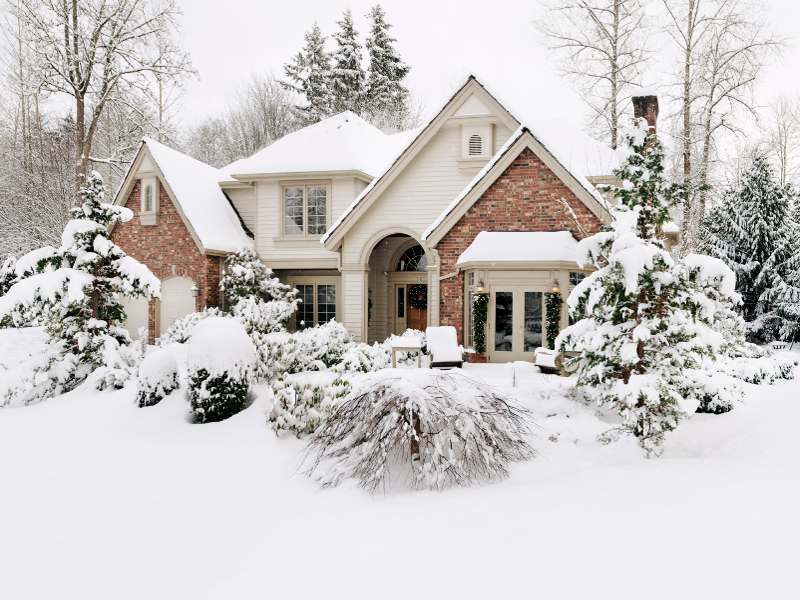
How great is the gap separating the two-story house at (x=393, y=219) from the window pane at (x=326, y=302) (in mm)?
33

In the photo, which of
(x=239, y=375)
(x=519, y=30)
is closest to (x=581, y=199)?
(x=239, y=375)

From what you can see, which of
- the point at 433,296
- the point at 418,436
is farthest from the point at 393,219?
the point at 418,436

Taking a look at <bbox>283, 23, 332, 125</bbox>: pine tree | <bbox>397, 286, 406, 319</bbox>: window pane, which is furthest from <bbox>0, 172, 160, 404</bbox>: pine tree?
<bbox>283, 23, 332, 125</bbox>: pine tree

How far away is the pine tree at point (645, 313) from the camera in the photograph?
18.6 ft

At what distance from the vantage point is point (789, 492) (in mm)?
4453

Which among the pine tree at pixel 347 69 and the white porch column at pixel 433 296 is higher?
the pine tree at pixel 347 69

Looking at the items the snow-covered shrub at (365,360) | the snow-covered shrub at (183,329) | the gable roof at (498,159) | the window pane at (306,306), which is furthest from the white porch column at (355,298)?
the snow-covered shrub at (365,360)

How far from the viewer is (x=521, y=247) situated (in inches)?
470

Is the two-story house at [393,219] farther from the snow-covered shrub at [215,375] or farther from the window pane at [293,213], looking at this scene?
the snow-covered shrub at [215,375]

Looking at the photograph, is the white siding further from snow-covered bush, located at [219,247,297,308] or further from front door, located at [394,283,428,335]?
front door, located at [394,283,428,335]

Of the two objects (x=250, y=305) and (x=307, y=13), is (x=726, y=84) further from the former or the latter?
(x=307, y=13)

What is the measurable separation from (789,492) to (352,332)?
1196 cm

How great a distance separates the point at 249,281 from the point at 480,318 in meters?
7.47

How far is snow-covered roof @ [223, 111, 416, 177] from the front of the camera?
54.2 feet
